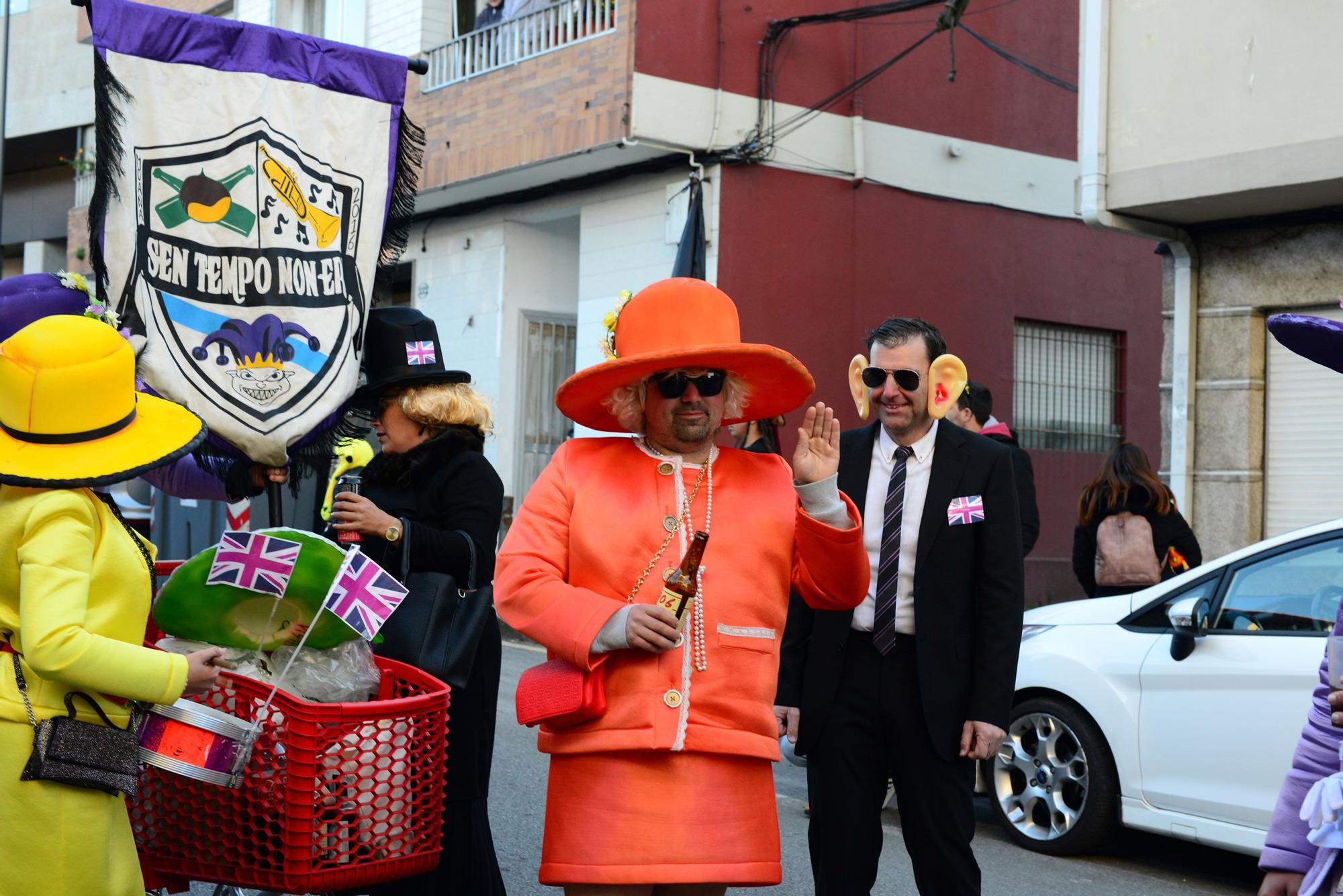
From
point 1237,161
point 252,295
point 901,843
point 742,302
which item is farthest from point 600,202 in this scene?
point 252,295

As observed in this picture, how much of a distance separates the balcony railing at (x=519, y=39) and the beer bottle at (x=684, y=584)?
1226 centimetres

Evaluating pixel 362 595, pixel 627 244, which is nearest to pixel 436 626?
pixel 362 595

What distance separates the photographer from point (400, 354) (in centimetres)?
456

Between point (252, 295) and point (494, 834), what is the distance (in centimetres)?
333

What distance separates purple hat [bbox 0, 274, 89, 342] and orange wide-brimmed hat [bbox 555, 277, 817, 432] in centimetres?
167

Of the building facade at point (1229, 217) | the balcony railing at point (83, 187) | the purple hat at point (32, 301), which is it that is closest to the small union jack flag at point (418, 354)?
the purple hat at point (32, 301)

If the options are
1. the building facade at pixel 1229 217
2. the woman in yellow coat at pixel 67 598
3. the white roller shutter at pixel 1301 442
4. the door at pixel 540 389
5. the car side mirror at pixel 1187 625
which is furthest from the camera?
the door at pixel 540 389

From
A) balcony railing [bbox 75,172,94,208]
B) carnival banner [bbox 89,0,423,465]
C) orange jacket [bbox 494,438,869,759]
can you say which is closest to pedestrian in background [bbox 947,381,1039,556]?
carnival banner [bbox 89,0,423,465]

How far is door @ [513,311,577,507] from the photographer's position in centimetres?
1762

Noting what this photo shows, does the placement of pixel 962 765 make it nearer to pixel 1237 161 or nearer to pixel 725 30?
pixel 1237 161

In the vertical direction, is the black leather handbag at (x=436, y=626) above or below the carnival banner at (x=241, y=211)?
below

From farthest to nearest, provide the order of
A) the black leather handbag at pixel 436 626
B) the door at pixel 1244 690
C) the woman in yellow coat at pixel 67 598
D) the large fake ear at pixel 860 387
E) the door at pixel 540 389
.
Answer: the door at pixel 540 389 < the door at pixel 1244 690 < the large fake ear at pixel 860 387 < the black leather handbag at pixel 436 626 < the woman in yellow coat at pixel 67 598

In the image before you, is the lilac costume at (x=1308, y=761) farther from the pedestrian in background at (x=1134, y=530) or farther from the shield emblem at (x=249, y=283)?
the pedestrian in background at (x=1134, y=530)

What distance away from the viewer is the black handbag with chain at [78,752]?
3080 millimetres
